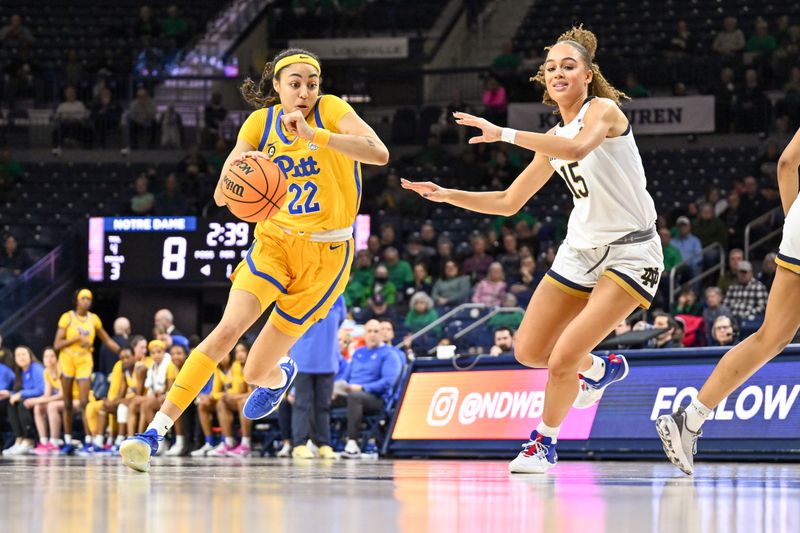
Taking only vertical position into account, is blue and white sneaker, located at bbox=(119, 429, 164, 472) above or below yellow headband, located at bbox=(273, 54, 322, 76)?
below

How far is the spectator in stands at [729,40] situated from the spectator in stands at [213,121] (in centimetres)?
908

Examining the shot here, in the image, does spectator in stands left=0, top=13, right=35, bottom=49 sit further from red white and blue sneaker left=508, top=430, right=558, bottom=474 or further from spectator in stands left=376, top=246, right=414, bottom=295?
red white and blue sneaker left=508, top=430, right=558, bottom=474

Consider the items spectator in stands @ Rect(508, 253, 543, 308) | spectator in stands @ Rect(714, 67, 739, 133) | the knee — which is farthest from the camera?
spectator in stands @ Rect(714, 67, 739, 133)

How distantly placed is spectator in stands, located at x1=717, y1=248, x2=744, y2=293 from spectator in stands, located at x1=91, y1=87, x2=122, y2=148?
510 inches

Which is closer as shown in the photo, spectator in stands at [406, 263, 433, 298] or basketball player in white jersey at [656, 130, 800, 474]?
basketball player in white jersey at [656, 130, 800, 474]

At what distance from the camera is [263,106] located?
7.37 metres

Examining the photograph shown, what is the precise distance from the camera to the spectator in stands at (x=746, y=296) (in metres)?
14.1

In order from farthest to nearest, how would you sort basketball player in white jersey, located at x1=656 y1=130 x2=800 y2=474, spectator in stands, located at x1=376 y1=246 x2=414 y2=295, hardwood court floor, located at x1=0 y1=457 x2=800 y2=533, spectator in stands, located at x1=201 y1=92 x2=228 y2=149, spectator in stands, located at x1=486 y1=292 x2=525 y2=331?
spectator in stands, located at x1=201 y1=92 x2=228 y2=149 → spectator in stands, located at x1=376 y1=246 x2=414 y2=295 → spectator in stands, located at x1=486 y1=292 x2=525 y2=331 → basketball player in white jersey, located at x1=656 y1=130 x2=800 y2=474 → hardwood court floor, located at x1=0 y1=457 x2=800 y2=533

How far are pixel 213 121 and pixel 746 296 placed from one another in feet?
40.5

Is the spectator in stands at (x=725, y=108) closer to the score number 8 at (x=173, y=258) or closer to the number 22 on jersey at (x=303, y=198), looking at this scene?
the score number 8 at (x=173, y=258)

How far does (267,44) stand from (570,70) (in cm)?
2170

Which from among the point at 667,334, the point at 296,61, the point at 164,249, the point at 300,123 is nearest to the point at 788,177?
the point at 300,123

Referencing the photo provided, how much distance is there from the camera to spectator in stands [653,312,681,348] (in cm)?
1155

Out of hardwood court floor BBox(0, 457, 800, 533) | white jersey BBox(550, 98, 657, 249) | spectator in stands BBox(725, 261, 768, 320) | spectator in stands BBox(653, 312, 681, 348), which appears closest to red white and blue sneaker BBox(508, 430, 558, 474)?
hardwood court floor BBox(0, 457, 800, 533)
